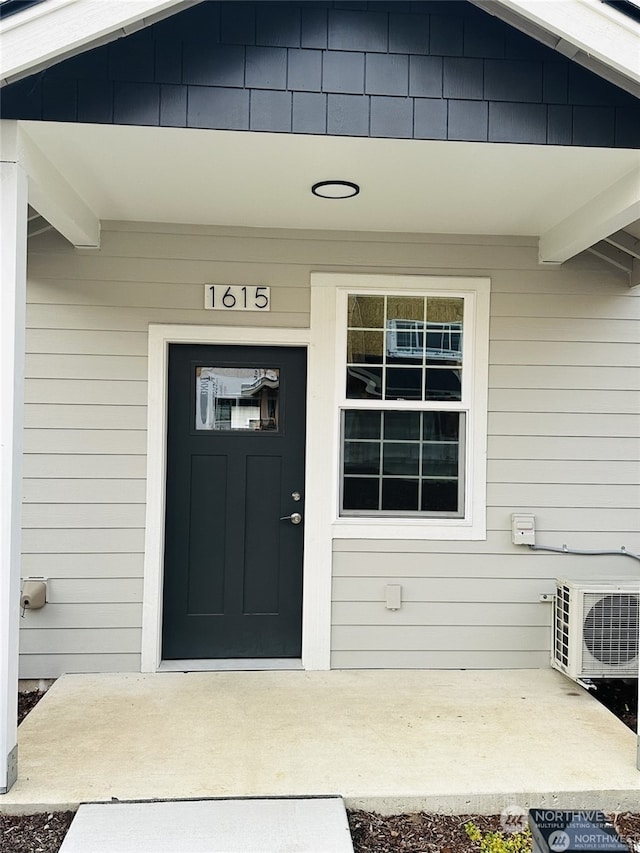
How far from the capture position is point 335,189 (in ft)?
10.8

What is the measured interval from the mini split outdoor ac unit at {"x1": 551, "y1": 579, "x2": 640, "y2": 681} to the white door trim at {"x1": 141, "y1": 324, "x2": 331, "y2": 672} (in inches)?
55.2

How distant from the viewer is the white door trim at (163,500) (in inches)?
153

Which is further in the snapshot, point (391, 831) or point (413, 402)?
point (413, 402)

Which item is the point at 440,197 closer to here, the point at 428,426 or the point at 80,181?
the point at 428,426

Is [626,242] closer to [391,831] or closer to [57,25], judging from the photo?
[57,25]

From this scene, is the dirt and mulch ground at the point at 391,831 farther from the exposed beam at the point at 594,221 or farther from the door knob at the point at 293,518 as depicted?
the exposed beam at the point at 594,221

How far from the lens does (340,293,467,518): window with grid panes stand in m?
4.03

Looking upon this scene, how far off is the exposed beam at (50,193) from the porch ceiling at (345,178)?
3 centimetres

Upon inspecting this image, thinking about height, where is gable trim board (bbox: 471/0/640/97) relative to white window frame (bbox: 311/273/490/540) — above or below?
above

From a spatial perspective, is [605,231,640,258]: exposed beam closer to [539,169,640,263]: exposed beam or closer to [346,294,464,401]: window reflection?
[539,169,640,263]: exposed beam

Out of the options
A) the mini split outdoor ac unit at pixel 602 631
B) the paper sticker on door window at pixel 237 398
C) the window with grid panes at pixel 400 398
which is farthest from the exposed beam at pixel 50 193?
the mini split outdoor ac unit at pixel 602 631

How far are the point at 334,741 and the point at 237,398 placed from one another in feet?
6.51

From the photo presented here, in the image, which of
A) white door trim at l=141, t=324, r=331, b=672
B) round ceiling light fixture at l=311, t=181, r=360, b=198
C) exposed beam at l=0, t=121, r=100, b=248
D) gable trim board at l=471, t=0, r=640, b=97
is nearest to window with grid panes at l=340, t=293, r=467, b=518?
white door trim at l=141, t=324, r=331, b=672

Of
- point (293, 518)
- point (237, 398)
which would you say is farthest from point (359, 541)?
point (237, 398)
